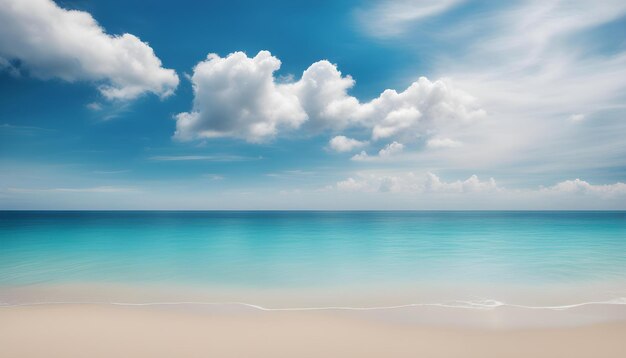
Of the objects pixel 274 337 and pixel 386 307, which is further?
pixel 386 307

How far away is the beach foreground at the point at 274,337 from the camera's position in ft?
21.0

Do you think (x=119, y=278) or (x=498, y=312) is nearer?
(x=498, y=312)

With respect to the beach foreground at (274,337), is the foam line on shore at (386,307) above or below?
below

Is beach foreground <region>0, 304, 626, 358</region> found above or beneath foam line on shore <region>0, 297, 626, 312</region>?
above

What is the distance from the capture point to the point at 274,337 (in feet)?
23.2

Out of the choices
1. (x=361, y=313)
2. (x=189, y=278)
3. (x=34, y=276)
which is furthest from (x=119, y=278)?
(x=361, y=313)

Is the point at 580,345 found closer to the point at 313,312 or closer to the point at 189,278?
the point at 313,312

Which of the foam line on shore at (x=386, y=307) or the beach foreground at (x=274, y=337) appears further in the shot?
the foam line on shore at (x=386, y=307)

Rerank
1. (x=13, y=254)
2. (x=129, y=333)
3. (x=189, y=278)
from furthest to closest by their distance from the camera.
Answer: (x=13, y=254)
(x=189, y=278)
(x=129, y=333)

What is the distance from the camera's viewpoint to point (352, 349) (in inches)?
256

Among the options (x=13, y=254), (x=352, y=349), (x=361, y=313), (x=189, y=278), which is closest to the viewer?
(x=352, y=349)

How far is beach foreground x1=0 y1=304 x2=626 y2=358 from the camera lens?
21.0ft

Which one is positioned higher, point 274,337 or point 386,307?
point 274,337

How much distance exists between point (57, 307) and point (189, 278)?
4.89 metres
